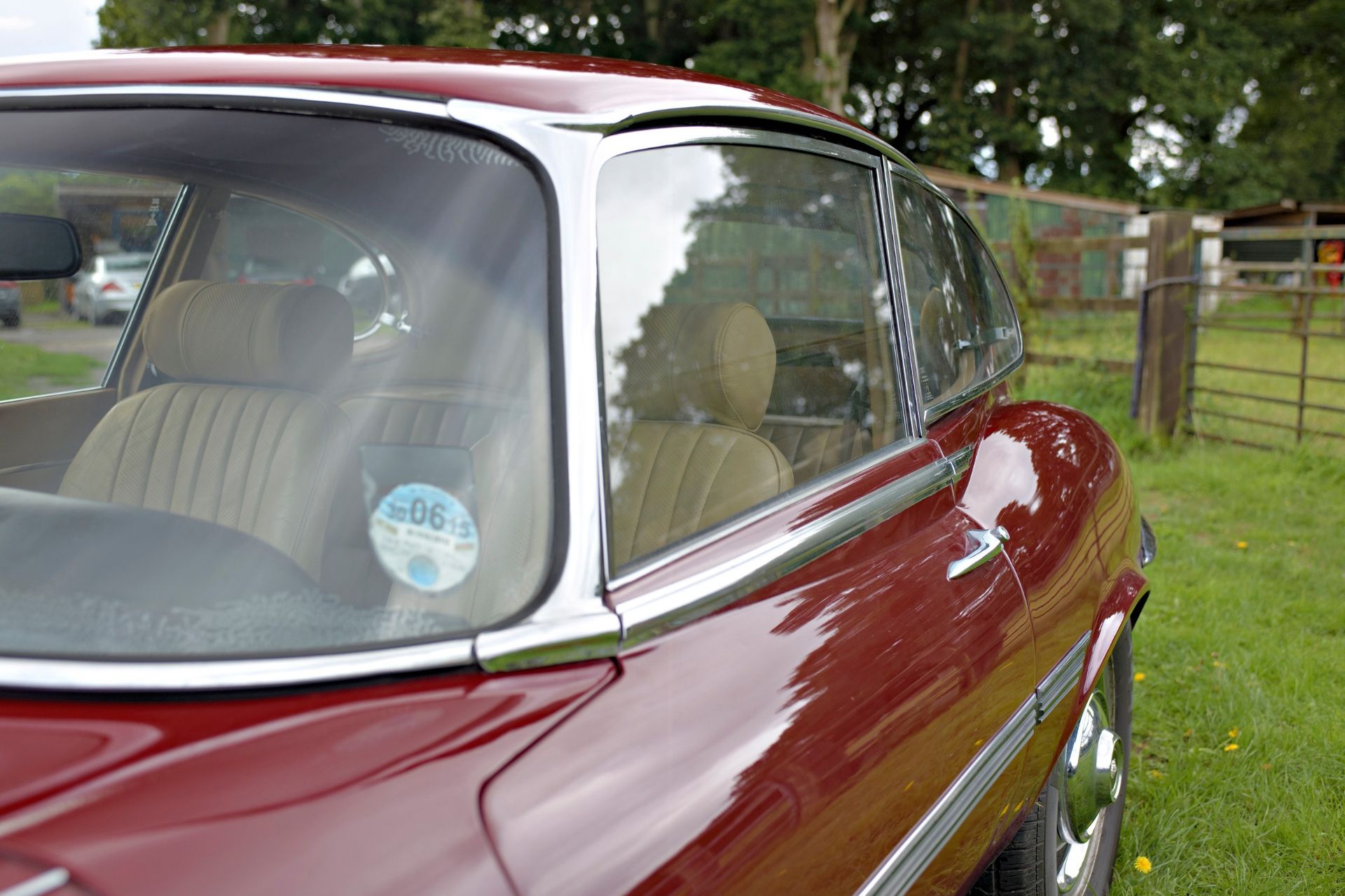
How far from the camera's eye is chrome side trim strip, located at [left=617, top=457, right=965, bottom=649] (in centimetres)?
122

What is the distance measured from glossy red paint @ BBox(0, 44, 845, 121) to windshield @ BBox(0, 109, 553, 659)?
2.2 inches

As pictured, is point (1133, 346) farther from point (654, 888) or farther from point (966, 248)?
point (654, 888)

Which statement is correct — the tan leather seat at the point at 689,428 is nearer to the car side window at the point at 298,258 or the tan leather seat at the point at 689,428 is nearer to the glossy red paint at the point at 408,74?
the glossy red paint at the point at 408,74

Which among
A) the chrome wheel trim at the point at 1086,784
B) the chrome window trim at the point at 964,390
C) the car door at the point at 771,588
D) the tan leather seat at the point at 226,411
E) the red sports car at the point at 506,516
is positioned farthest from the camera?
the chrome wheel trim at the point at 1086,784

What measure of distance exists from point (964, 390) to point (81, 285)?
1.88 metres

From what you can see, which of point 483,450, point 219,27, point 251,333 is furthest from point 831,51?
→ point 483,450

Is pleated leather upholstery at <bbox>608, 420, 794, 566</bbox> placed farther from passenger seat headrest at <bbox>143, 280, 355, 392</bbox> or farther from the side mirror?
the side mirror

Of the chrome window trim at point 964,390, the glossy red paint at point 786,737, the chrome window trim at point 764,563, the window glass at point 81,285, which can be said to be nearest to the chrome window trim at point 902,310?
the chrome window trim at point 964,390

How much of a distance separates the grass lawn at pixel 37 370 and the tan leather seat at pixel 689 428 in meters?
1.49

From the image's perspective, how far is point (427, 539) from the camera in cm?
117

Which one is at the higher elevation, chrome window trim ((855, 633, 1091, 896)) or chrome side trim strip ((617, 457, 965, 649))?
chrome side trim strip ((617, 457, 965, 649))

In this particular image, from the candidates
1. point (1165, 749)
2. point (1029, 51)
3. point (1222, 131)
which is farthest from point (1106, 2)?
point (1165, 749)

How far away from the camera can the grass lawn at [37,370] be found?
2.25 m

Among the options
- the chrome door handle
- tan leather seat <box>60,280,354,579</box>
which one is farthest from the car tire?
tan leather seat <box>60,280,354,579</box>
